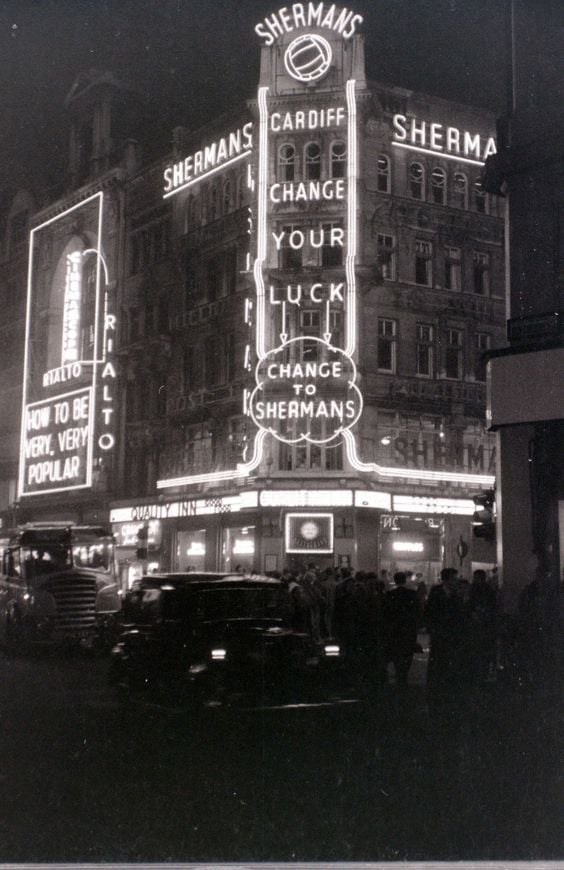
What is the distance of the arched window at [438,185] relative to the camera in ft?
132

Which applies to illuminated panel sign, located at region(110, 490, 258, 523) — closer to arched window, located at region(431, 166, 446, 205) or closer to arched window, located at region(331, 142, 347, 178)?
arched window, located at region(331, 142, 347, 178)

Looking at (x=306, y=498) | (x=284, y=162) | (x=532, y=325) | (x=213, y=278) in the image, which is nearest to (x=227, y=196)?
(x=213, y=278)

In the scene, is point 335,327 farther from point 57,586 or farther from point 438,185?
point 57,586

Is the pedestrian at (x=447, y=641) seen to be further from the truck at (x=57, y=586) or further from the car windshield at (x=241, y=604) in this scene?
the truck at (x=57, y=586)

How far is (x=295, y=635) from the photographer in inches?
493

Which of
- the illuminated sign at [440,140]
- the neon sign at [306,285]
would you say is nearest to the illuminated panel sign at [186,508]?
the neon sign at [306,285]

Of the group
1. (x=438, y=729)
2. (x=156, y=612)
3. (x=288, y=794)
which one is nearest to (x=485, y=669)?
(x=438, y=729)

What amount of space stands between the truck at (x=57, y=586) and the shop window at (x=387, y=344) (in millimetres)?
16420

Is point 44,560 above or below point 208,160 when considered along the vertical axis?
below

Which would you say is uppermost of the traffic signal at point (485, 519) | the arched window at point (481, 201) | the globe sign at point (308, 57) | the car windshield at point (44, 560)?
the globe sign at point (308, 57)

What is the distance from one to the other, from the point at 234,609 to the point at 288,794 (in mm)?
4786

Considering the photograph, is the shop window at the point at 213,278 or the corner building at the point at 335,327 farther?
the shop window at the point at 213,278

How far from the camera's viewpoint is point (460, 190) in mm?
40656

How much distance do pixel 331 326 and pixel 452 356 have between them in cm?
543
